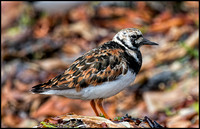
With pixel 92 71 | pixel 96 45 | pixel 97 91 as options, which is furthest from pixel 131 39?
pixel 96 45

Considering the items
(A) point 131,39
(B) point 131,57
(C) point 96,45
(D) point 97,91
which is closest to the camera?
(D) point 97,91

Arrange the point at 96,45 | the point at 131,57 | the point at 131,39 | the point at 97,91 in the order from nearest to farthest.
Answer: the point at 97,91
the point at 131,57
the point at 131,39
the point at 96,45

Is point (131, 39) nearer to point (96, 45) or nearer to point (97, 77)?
point (97, 77)

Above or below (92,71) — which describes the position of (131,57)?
above

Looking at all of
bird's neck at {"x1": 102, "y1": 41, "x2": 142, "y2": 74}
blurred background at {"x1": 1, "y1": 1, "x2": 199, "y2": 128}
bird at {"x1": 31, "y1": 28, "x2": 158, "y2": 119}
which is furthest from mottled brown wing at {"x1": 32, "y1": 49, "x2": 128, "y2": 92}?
blurred background at {"x1": 1, "y1": 1, "x2": 199, "y2": 128}

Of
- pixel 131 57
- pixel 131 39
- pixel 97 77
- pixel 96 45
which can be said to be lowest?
pixel 97 77

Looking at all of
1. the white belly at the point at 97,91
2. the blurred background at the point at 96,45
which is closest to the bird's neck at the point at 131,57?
the white belly at the point at 97,91

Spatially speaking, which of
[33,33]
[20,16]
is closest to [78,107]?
[33,33]
